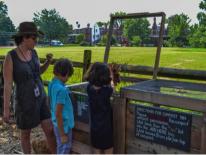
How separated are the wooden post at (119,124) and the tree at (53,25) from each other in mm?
103497

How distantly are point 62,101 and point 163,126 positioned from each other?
3.43ft

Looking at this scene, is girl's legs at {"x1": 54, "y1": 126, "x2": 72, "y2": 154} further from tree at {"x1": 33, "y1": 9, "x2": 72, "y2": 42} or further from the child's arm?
tree at {"x1": 33, "y1": 9, "x2": 72, "y2": 42}

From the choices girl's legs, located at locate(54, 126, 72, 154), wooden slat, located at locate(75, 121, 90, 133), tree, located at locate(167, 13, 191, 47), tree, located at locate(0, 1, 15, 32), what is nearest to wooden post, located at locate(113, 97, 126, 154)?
wooden slat, located at locate(75, 121, 90, 133)

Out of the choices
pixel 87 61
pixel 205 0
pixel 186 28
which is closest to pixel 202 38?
pixel 205 0

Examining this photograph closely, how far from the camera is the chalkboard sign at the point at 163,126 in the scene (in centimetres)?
323

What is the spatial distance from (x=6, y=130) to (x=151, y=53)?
9.73 feet

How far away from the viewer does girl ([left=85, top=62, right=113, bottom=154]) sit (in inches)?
139

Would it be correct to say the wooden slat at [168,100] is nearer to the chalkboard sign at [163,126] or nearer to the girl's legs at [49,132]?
the chalkboard sign at [163,126]

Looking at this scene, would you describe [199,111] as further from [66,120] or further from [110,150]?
[66,120]

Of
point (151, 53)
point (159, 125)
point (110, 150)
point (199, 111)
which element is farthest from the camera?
point (151, 53)

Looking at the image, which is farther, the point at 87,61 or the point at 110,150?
the point at 87,61

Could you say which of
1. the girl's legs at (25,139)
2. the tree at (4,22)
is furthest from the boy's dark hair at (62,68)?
the tree at (4,22)

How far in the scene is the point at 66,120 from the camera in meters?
3.90

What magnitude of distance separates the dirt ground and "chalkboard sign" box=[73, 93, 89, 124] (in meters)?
1.51
